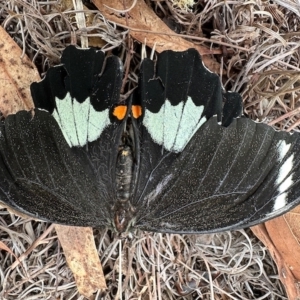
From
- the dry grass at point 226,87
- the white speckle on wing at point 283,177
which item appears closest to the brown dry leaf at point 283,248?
the dry grass at point 226,87

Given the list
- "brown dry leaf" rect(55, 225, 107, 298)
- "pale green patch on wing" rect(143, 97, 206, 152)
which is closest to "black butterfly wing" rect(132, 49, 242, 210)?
"pale green patch on wing" rect(143, 97, 206, 152)

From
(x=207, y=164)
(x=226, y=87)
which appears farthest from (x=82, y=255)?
(x=226, y=87)

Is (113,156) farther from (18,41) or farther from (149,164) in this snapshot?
(18,41)

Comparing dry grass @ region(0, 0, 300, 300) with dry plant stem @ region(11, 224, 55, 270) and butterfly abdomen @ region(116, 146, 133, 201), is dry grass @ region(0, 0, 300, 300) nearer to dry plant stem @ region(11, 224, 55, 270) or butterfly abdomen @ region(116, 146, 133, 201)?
dry plant stem @ region(11, 224, 55, 270)

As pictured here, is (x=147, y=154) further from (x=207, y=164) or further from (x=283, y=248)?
(x=283, y=248)

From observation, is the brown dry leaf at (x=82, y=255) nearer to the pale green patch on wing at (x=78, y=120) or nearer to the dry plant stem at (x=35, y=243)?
the dry plant stem at (x=35, y=243)

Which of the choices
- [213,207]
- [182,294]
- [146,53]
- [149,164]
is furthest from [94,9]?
[182,294]
